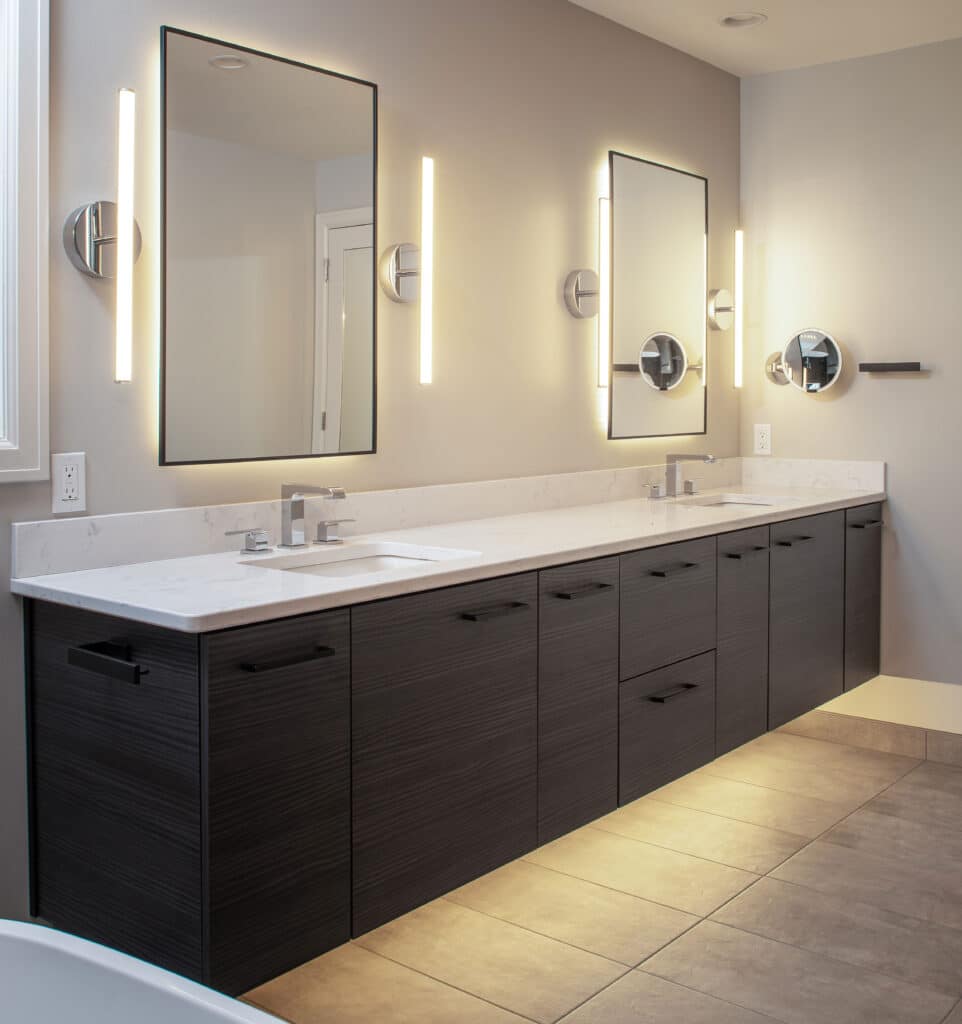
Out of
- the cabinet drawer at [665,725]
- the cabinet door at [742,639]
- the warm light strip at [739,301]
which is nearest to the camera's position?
the cabinet drawer at [665,725]

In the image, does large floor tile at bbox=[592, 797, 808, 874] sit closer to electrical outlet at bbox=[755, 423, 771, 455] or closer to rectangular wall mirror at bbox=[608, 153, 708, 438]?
rectangular wall mirror at bbox=[608, 153, 708, 438]

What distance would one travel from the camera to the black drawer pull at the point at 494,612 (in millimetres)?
2330

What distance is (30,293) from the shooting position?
2199 mm

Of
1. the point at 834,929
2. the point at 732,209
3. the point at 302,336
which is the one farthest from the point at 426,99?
the point at 834,929

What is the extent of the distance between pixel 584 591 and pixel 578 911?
2.48 ft

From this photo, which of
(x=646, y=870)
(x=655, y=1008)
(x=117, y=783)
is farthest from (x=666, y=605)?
(x=117, y=783)

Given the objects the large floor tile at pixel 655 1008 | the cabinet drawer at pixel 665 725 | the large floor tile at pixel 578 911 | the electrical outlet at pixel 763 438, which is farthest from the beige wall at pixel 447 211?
the large floor tile at pixel 655 1008

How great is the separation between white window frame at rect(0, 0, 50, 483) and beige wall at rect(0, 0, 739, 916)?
0.05 metres

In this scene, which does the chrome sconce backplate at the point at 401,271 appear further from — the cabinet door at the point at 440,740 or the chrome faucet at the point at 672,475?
the chrome faucet at the point at 672,475

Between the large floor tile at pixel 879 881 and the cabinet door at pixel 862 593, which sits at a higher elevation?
the cabinet door at pixel 862 593

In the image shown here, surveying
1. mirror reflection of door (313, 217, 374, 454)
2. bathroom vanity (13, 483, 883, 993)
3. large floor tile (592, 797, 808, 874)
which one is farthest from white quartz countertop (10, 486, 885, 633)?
large floor tile (592, 797, 808, 874)

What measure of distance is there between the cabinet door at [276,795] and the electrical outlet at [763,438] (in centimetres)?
271

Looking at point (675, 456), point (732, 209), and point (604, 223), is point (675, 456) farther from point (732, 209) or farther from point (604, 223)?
point (732, 209)

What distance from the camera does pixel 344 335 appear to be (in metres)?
2.81
